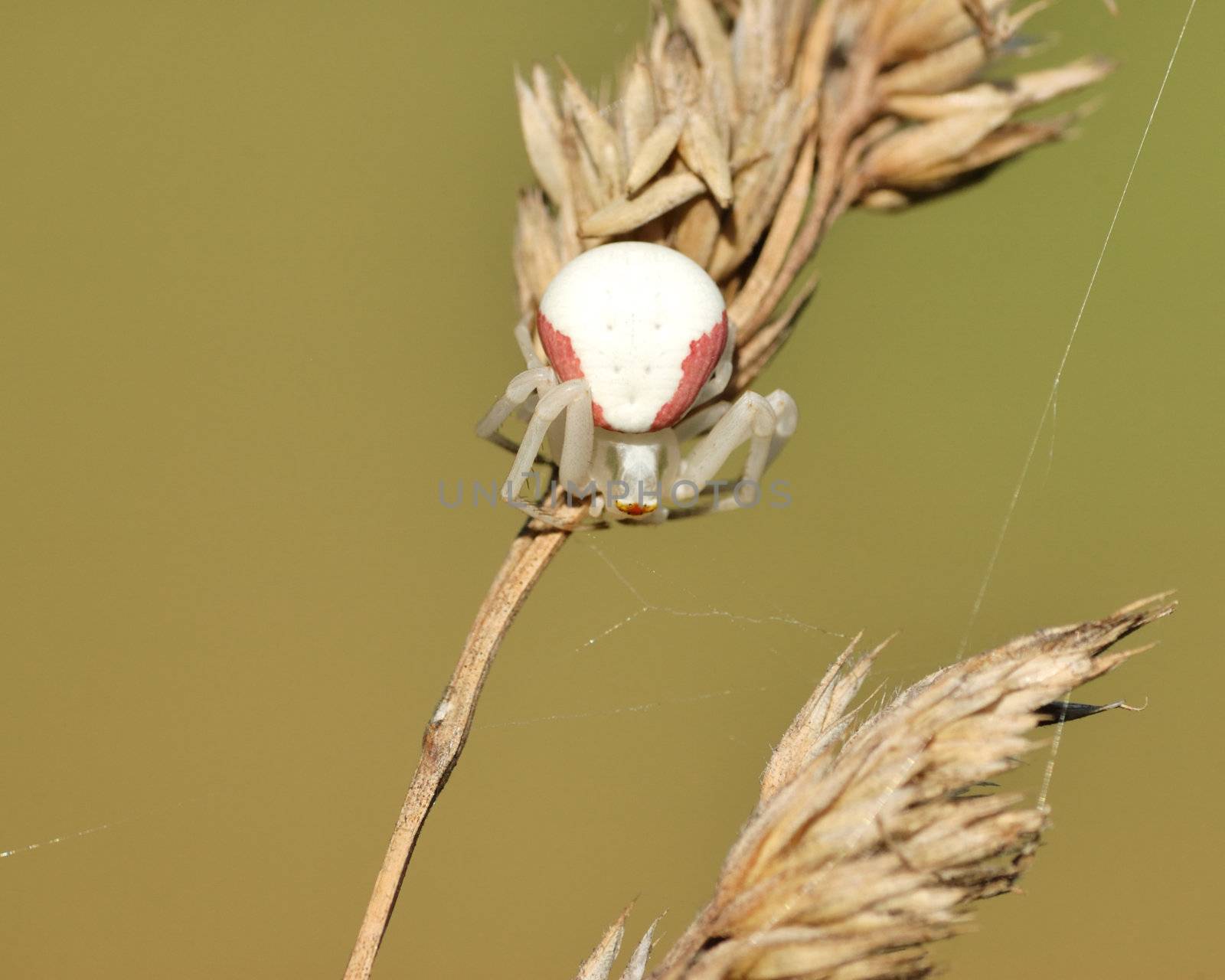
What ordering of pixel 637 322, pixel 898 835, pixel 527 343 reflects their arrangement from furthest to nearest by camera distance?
pixel 527 343, pixel 637 322, pixel 898 835

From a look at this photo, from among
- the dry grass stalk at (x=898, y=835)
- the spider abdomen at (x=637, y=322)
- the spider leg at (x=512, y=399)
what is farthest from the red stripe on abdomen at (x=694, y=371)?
the dry grass stalk at (x=898, y=835)

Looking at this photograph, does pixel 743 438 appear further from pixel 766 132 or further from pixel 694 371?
pixel 766 132

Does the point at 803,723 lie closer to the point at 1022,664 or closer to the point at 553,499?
the point at 1022,664

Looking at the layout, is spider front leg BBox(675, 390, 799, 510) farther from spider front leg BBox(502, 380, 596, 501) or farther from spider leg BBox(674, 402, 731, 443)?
spider front leg BBox(502, 380, 596, 501)

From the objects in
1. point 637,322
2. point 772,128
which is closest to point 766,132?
point 772,128

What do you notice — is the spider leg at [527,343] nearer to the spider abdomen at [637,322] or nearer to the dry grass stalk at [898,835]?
the spider abdomen at [637,322]

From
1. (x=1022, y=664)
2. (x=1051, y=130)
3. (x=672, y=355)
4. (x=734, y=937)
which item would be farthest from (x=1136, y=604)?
(x=1051, y=130)
